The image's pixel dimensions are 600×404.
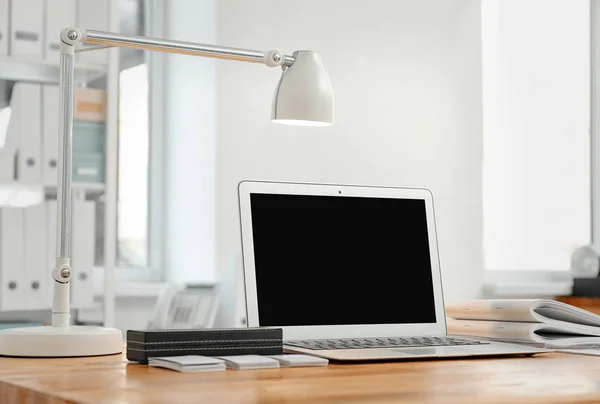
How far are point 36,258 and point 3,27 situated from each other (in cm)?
74

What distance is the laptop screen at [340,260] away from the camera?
1.55 meters

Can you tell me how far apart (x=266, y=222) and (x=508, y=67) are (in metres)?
3.35

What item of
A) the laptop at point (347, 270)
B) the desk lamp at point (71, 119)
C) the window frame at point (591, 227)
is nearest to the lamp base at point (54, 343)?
the desk lamp at point (71, 119)

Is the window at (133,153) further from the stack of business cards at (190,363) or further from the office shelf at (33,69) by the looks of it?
the stack of business cards at (190,363)

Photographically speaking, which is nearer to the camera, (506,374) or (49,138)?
(506,374)

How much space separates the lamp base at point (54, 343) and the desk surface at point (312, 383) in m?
0.05

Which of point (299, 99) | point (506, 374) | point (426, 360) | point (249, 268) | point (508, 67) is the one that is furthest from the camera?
point (508, 67)

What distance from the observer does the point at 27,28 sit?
10.0ft

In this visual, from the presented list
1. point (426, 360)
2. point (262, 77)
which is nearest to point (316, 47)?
point (262, 77)

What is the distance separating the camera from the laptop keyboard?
1465mm

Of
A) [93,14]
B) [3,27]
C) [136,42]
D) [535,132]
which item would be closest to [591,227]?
[535,132]

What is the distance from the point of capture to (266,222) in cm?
158

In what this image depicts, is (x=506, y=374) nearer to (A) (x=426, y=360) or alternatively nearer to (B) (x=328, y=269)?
(A) (x=426, y=360)

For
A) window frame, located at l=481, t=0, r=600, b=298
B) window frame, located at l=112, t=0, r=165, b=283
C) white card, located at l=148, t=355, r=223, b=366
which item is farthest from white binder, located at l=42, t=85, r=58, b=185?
window frame, located at l=481, t=0, r=600, b=298
